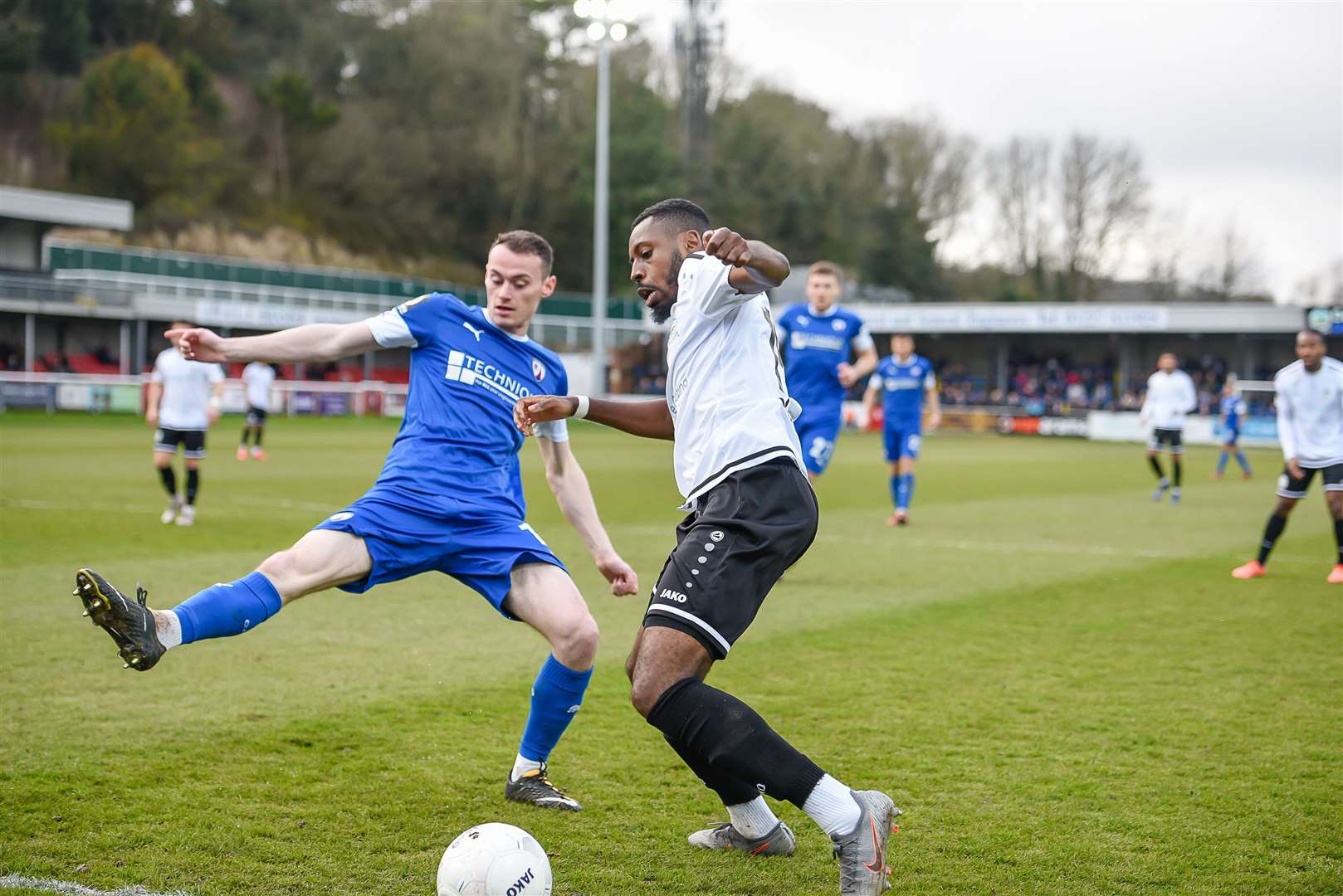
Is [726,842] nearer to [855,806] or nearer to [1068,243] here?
[855,806]

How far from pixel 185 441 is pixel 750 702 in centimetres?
949

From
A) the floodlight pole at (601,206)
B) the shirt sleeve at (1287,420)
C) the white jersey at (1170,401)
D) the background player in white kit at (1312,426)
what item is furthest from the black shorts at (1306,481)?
the floodlight pole at (601,206)

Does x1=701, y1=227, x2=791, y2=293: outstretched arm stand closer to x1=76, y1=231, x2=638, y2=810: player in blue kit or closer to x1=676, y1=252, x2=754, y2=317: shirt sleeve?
x1=676, y1=252, x2=754, y2=317: shirt sleeve

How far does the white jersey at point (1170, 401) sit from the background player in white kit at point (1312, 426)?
9124mm

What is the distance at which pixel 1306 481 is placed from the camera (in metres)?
10.4

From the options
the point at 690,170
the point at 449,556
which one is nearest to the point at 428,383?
the point at 449,556

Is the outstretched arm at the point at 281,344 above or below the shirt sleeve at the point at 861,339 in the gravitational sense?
below

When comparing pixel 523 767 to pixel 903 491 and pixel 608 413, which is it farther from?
pixel 903 491

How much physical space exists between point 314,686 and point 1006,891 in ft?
12.4

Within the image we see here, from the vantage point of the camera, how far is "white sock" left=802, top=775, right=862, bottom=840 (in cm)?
355

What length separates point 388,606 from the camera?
28.2ft

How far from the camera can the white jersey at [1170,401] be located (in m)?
19.4

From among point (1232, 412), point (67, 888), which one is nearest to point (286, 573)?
point (67, 888)

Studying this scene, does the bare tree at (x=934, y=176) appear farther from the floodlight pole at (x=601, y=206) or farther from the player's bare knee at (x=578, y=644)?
the player's bare knee at (x=578, y=644)
